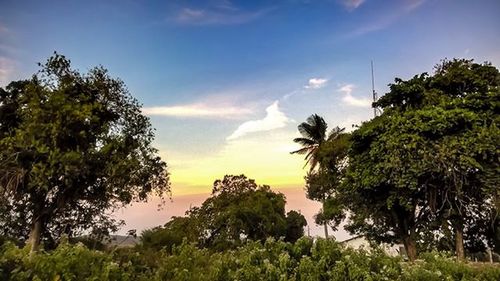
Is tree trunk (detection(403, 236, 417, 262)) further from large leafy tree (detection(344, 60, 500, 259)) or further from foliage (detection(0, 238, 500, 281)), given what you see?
foliage (detection(0, 238, 500, 281))

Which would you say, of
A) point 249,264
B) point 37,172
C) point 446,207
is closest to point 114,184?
point 37,172

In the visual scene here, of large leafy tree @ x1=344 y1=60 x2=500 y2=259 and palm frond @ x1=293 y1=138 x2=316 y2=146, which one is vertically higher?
palm frond @ x1=293 y1=138 x2=316 y2=146

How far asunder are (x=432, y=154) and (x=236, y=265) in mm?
13556

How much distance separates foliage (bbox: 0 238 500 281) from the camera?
4.39 metres

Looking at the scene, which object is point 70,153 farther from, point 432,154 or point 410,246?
point 410,246

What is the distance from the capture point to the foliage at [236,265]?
4.39 m

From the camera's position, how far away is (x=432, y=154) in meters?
17.7

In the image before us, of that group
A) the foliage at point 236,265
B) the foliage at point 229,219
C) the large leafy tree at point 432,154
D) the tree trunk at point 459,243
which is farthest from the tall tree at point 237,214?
the foliage at point 236,265

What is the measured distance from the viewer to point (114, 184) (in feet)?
54.0

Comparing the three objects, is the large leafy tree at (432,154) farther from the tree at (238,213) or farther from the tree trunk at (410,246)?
the tree at (238,213)

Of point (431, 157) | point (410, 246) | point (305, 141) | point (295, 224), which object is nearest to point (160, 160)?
point (431, 157)

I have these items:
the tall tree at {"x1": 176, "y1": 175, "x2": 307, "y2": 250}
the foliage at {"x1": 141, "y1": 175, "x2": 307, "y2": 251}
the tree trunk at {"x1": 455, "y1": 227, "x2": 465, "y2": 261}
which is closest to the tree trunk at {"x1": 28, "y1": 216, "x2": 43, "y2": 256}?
the foliage at {"x1": 141, "y1": 175, "x2": 307, "y2": 251}

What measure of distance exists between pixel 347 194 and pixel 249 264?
1686 centimetres

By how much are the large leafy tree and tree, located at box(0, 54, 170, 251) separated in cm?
956
